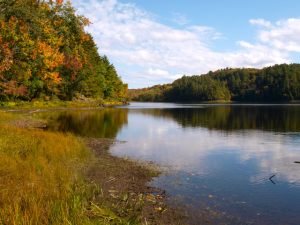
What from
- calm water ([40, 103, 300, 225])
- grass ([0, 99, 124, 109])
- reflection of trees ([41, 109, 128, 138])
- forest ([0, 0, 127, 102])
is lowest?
calm water ([40, 103, 300, 225])

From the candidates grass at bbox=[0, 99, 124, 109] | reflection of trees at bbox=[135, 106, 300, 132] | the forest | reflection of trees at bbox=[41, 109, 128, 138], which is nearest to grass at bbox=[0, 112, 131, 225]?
the forest

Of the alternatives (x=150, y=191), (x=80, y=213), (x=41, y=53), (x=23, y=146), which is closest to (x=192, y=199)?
(x=150, y=191)

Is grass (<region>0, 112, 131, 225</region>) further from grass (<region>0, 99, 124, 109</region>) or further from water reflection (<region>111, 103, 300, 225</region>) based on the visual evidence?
grass (<region>0, 99, 124, 109</region>)

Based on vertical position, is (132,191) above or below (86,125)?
below

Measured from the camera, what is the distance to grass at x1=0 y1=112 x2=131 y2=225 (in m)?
9.07

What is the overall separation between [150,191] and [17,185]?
701 cm

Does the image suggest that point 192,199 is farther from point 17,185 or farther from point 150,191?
point 17,185

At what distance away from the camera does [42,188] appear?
11969 mm

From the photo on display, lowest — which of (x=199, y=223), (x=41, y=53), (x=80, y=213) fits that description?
(x=199, y=223)

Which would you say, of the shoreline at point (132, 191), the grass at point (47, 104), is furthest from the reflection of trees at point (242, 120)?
the shoreline at point (132, 191)

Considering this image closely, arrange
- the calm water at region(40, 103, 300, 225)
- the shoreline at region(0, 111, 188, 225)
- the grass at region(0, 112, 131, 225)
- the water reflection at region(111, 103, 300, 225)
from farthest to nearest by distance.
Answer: the water reflection at region(111, 103, 300, 225), the calm water at region(40, 103, 300, 225), the shoreline at region(0, 111, 188, 225), the grass at region(0, 112, 131, 225)

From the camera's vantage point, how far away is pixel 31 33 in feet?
104

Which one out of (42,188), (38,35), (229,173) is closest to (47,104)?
(38,35)

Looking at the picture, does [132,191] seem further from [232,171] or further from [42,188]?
[232,171]
